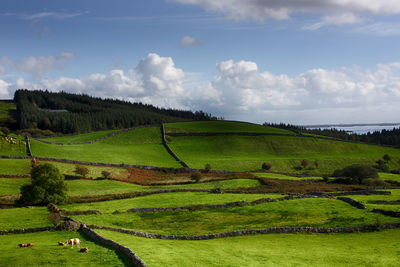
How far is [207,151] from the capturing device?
14188 centimetres

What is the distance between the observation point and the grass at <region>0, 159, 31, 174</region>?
79.0 meters

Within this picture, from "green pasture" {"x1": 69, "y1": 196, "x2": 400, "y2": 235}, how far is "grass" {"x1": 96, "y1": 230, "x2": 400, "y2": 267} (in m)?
4.18

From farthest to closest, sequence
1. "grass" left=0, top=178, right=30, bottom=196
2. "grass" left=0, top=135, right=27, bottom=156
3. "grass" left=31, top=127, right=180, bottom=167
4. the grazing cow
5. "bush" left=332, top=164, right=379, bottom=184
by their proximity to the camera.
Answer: "grass" left=31, top=127, right=180, bottom=167, "grass" left=0, top=135, right=27, bottom=156, "bush" left=332, top=164, right=379, bottom=184, "grass" left=0, top=178, right=30, bottom=196, the grazing cow

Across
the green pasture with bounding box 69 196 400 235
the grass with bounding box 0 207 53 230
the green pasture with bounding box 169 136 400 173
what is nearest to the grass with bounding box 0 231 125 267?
the grass with bounding box 0 207 53 230

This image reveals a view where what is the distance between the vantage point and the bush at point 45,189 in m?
59.1

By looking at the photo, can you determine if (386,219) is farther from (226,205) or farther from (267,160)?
(267,160)

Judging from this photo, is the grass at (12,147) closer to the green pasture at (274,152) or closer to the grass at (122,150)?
the grass at (122,150)

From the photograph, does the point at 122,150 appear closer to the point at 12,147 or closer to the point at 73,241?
the point at 12,147

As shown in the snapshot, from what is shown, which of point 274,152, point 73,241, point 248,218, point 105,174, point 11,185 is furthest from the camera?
point 274,152

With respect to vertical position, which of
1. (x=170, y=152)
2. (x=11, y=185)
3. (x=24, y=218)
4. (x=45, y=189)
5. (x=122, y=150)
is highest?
(x=122, y=150)

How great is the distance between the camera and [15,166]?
82.8 m

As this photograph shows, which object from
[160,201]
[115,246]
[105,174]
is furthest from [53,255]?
[105,174]

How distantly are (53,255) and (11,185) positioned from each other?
48536mm

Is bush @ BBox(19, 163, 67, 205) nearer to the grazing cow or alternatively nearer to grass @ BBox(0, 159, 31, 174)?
grass @ BBox(0, 159, 31, 174)
